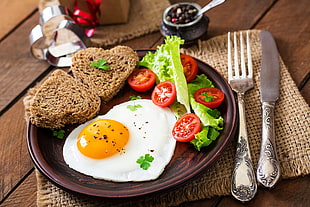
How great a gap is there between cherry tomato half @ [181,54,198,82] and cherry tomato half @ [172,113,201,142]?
39 centimetres

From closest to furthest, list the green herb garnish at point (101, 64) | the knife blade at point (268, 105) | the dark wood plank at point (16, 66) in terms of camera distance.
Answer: the knife blade at point (268, 105), the green herb garnish at point (101, 64), the dark wood plank at point (16, 66)

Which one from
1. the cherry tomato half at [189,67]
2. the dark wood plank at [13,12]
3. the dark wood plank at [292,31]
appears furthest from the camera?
the dark wood plank at [13,12]

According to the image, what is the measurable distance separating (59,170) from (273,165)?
1.26 m

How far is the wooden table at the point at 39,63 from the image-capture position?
2428mm

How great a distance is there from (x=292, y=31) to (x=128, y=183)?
202cm

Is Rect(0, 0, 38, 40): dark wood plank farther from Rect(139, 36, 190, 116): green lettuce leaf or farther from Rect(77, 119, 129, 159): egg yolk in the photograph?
Rect(77, 119, 129, 159): egg yolk

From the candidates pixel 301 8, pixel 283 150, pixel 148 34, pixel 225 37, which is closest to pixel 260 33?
pixel 225 37

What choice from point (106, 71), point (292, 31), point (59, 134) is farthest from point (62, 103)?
point (292, 31)

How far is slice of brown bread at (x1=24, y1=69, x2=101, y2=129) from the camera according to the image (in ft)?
8.87

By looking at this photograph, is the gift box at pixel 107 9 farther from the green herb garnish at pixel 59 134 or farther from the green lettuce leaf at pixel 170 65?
the green herb garnish at pixel 59 134

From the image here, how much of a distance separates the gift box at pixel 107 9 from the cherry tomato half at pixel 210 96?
1.34m

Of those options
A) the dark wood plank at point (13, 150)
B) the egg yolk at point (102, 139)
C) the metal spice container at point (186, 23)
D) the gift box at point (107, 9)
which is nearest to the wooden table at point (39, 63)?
the dark wood plank at point (13, 150)

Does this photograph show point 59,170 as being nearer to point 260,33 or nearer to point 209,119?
point 209,119

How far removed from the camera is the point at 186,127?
8.43 feet
